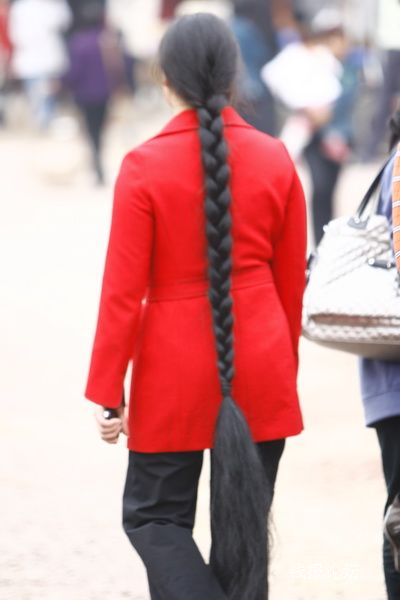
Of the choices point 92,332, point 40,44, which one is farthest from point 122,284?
point 40,44

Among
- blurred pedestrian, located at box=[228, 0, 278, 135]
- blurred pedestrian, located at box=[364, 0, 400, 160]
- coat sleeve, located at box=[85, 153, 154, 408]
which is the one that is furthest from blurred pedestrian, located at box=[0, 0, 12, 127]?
coat sleeve, located at box=[85, 153, 154, 408]

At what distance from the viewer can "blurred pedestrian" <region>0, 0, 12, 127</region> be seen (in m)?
18.4

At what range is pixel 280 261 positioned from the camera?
137 inches

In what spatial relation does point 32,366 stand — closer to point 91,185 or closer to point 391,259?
point 391,259

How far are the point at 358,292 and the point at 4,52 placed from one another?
1596 cm

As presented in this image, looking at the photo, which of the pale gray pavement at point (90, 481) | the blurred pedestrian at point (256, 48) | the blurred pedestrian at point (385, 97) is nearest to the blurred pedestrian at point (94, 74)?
the blurred pedestrian at point (256, 48)

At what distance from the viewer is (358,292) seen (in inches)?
131

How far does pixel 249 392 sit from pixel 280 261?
356 millimetres

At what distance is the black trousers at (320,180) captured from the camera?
8.56 meters

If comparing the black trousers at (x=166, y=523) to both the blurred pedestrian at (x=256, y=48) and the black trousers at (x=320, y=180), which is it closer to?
the black trousers at (x=320, y=180)

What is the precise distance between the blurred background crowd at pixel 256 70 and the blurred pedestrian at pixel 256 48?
0.6 inches

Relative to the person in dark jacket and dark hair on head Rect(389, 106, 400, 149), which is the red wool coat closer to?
dark hair on head Rect(389, 106, 400, 149)

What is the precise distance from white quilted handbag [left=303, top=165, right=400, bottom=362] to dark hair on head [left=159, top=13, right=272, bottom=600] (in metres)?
0.24

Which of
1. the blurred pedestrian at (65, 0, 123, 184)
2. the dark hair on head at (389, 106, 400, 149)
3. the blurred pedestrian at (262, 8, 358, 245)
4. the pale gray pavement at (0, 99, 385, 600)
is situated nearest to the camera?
the dark hair on head at (389, 106, 400, 149)
